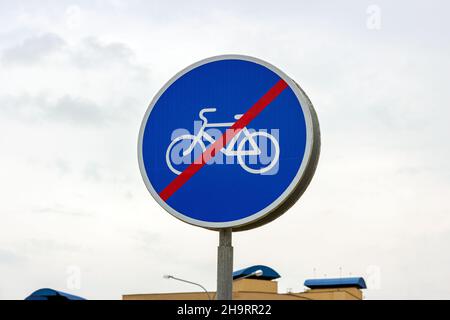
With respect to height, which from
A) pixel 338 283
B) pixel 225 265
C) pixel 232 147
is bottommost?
pixel 225 265

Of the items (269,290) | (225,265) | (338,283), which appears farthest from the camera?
(338,283)

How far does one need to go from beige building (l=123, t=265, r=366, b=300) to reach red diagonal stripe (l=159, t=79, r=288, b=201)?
150ft

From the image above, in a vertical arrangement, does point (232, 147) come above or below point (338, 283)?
below

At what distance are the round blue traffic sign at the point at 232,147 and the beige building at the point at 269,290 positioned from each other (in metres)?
45.6

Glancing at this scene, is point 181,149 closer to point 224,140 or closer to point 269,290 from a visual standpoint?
point 224,140

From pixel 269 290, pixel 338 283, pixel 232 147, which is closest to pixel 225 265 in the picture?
pixel 232 147

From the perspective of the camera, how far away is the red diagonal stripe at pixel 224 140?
4.68 m

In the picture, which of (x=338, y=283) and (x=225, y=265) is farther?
(x=338, y=283)

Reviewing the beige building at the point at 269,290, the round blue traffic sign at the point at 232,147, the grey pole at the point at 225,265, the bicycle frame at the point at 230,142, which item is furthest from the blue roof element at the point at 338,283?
the bicycle frame at the point at 230,142

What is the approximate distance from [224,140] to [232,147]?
72 mm

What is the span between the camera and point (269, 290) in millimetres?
56219
